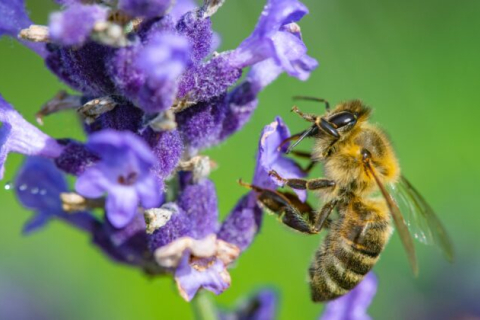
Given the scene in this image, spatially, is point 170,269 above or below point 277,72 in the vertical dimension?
below

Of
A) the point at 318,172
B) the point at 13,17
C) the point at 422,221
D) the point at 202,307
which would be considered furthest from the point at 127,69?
the point at 318,172

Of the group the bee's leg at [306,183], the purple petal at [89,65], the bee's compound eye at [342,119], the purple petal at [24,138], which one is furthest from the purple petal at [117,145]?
the bee's compound eye at [342,119]

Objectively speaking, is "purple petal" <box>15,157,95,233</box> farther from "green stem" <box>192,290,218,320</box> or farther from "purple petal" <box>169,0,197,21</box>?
"purple petal" <box>169,0,197,21</box>

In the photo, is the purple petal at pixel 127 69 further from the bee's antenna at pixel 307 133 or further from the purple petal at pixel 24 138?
the bee's antenna at pixel 307 133

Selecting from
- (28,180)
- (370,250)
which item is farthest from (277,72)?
(28,180)

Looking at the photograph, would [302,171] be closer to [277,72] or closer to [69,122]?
[277,72]

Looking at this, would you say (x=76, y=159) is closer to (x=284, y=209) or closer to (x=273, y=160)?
(x=273, y=160)
